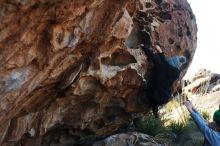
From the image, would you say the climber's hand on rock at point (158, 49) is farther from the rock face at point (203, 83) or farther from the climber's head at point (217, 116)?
the rock face at point (203, 83)

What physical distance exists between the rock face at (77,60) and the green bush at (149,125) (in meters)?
1.58

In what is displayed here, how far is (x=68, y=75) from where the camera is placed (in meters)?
8.09

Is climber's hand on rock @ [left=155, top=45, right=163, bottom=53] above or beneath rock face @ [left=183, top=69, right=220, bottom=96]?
above

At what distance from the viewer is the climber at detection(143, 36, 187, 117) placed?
9.47 meters

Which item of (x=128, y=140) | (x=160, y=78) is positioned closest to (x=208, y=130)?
(x=160, y=78)

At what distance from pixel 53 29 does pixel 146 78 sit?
3.40 meters

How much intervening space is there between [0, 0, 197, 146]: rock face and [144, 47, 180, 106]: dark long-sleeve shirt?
18 centimetres

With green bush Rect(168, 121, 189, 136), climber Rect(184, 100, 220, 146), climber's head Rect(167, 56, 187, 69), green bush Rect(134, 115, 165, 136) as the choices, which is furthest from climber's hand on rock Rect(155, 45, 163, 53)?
green bush Rect(168, 121, 189, 136)

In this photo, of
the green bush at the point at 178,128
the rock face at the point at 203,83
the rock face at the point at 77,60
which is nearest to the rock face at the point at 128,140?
the rock face at the point at 77,60

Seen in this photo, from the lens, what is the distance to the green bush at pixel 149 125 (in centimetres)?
1198

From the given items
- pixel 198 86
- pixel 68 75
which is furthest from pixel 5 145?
pixel 198 86

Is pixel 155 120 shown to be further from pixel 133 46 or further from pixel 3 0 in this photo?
pixel 3 0

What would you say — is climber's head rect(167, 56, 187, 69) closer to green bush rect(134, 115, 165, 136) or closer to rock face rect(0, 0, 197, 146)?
rock face rect(0, 0, 197, 146)

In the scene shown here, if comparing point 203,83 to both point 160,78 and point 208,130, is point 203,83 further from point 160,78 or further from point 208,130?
point 208,130
